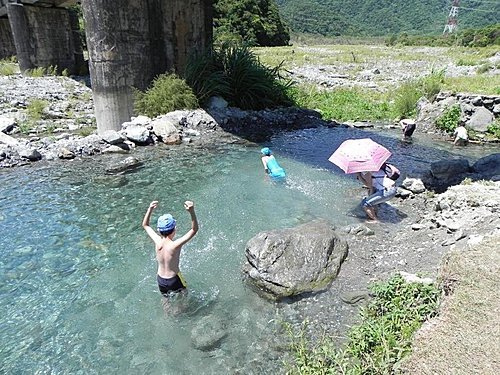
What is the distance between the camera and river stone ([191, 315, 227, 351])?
3.85m

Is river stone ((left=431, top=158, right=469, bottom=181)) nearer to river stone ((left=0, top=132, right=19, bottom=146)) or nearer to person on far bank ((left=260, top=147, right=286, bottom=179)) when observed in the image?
person on far bank ((left=260, top=147, right=286, bottom=179))

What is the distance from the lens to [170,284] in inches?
175

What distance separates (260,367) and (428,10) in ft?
582

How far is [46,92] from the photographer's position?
16.1 meters

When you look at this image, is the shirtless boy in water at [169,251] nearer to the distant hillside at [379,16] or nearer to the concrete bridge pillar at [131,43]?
the concrete bridge pillar at [131,43]

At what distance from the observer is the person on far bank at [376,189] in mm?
6117

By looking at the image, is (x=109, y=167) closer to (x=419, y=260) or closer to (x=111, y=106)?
(x=111, y=106)

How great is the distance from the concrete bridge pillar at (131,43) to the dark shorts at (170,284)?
8.53 m

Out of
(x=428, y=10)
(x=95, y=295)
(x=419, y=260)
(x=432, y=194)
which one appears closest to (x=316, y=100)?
(x=432, y=194)

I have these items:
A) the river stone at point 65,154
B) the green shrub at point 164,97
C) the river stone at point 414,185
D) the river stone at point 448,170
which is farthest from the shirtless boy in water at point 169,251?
the green shrub at point 164,97

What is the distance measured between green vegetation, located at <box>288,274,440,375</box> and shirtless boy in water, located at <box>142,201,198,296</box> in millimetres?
1527

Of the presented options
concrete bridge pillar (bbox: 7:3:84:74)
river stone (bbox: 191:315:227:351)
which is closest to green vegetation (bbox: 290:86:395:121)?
river stone (bbox: 191:315:227:351)

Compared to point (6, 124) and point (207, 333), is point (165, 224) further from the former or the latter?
point (6, 124)

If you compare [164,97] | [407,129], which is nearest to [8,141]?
[164,97]
